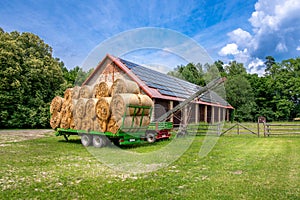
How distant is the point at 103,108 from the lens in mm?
10180

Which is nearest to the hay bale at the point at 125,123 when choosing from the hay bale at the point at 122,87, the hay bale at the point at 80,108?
the hay bale at the point at 122,87

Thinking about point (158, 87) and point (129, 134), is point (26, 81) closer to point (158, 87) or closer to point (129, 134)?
point (158, 87)

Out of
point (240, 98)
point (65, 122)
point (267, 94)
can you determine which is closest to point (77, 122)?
point (65, 122)

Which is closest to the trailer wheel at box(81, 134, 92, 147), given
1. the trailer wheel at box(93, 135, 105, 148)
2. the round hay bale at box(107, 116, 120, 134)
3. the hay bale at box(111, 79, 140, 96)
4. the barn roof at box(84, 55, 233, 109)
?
the trailer wheel at box(93, 135, 105, 148)

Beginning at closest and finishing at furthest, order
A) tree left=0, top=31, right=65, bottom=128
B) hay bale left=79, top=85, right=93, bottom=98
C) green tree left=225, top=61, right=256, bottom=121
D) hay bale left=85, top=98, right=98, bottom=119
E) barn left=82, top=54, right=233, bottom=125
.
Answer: hay bale left=85, top=98, right=98, bottom=119 < hay bale left=79, top=85, right=93, bottom=98 < barn left=82, top=54, right=233, bottom=125 < tree left=0, top=31, right=65, bottom=128 < green tree left=225, top=61, right=256, bottom=121

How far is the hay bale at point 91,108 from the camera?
→ 10617 millimetres

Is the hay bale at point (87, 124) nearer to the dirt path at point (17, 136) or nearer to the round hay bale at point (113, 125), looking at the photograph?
the round hay bale at point (113, 125)

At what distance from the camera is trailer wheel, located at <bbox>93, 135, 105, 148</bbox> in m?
10.6

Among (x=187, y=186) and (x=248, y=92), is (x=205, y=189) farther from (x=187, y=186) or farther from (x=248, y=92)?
(x=248, y=92)

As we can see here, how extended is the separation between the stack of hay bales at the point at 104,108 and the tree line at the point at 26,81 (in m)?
13.7

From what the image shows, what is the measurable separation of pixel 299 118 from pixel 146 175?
48.0 meters

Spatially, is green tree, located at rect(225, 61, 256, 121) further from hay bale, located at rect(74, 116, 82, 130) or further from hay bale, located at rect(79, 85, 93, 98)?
hay bale, located at rect(74, 116, 82, 130)

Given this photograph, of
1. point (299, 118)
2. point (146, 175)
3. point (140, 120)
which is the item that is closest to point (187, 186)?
point (146, 175)

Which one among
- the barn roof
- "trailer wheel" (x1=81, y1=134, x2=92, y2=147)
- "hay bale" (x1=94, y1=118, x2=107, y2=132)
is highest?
the barn roof
